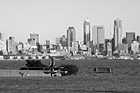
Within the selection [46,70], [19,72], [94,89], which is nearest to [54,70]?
[46,70]

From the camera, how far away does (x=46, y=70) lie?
1688 inches

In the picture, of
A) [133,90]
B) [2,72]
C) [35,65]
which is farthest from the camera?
[35,65]

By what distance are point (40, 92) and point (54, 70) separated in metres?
18.6

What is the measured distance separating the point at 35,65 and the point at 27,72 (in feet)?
28.7

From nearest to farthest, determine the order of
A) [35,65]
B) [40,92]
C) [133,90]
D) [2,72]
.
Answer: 1. [40,92]
2. [133,90]
3. [2,72]
4. [35,65]

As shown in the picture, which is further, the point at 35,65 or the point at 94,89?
the point at 35,65

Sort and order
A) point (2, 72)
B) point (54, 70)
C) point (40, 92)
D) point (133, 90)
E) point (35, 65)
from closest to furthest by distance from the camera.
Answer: point (40, 92), point (133, 90), point (2, 72), point (54, 70), point (35, 65)

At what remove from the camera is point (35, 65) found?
49.0m

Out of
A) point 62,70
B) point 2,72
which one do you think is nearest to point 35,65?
point 62,70

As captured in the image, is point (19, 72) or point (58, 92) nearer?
point (58, 92)

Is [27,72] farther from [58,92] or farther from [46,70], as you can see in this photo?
[58,92]

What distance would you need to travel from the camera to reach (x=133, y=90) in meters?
25.7

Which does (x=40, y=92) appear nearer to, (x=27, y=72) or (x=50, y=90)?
(x=50, y=90)

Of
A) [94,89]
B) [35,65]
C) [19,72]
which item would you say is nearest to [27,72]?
[19,72]
